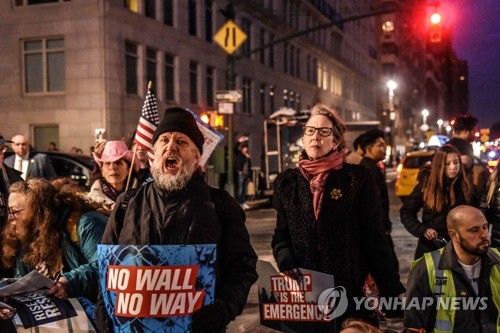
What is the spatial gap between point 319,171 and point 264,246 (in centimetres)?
792

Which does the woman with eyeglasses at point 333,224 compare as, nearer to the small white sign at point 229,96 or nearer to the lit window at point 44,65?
the small white sign at point 229,96

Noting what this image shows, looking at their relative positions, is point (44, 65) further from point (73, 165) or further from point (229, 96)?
point (73, 165)

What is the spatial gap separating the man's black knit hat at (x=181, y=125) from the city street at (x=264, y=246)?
379 centimetres

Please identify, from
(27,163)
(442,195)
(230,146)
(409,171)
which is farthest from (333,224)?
(409,171)

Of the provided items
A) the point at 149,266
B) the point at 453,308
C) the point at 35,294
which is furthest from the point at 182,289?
the point at 453,308

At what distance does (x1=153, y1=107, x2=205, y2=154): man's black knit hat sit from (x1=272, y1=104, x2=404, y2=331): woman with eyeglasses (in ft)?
3.55

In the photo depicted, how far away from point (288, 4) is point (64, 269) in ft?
145

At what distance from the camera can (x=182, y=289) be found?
2.61 meters

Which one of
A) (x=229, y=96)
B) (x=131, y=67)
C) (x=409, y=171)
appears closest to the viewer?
(x=229, y=96)

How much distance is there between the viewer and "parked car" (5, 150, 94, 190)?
35.3ft

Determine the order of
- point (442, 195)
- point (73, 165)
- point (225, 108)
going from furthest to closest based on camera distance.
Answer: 1. point (225, 108)
2. point (73, 165)
3. point (442, 195)

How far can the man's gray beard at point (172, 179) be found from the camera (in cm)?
279

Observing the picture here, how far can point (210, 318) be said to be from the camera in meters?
2.65

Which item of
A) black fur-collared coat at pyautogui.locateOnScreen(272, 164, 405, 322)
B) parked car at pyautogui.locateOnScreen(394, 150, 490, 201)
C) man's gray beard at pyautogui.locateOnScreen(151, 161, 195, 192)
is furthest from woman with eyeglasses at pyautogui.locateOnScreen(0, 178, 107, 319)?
parked car at pyautogui.locateOnScreen(394, 150, 490, 201)
